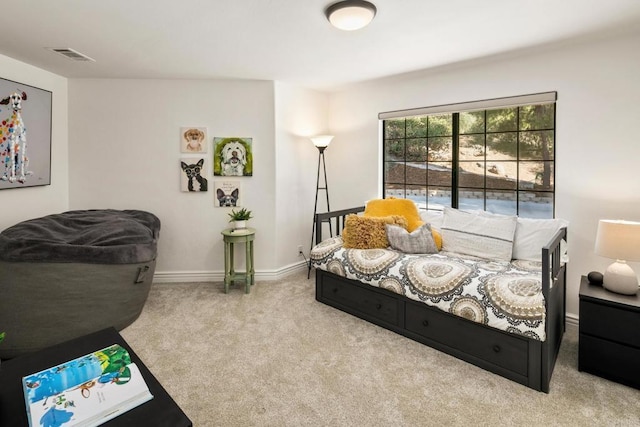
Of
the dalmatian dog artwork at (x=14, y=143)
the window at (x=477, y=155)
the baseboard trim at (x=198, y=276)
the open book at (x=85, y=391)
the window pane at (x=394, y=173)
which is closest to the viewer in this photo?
the open book at (x=85, y=391)

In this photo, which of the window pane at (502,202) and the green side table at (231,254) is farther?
the green side table at (231,254)

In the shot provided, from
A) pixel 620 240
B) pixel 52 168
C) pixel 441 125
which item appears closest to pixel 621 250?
pixel 620 240

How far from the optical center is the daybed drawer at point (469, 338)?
2119 millimetres

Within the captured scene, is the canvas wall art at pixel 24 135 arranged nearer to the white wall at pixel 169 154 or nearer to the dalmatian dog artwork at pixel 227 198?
the white wall at pixel 169 154

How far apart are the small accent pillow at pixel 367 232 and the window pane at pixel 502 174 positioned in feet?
3.19

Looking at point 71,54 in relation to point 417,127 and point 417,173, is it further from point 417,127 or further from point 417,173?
point 417,173

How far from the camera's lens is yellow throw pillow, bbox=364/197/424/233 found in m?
3.46

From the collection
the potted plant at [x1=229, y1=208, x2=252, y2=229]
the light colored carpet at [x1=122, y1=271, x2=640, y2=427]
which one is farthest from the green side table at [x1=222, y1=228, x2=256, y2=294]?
the light colored carpet at [x1=122, y1=271, x2=640, y2=427]

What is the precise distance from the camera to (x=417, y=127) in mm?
3893

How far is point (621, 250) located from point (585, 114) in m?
1.16

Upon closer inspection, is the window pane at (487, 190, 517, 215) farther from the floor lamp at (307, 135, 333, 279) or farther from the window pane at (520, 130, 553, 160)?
the floor lamp at (307, 135, 333, 279)

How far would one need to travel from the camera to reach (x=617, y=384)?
2.06m

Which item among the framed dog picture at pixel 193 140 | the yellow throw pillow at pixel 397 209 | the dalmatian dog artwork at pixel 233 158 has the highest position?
the framed dog picture at pixel 193 140

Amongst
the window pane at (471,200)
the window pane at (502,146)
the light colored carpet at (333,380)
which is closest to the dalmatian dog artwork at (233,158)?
the light colored carpet at (333,380)
